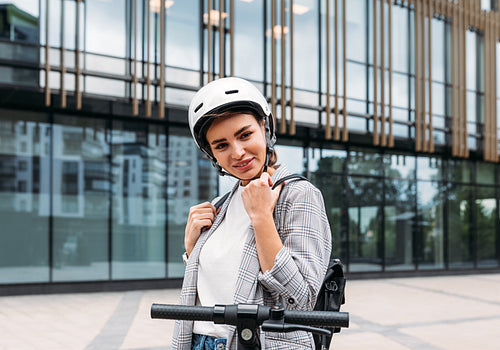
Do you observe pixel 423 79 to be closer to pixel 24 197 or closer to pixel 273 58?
pixel 273 58

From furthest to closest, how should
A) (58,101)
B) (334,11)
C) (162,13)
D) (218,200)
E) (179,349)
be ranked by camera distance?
(334,11) → (162,13) → (58,101) → (218,200) → (179,349)

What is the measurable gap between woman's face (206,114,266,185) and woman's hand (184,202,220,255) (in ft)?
0.76

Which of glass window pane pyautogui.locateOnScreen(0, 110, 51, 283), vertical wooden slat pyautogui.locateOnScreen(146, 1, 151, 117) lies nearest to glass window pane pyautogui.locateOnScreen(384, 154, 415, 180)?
vertical wooden slat pyautogui.locateOnScreen(146, 1, 151, 117)

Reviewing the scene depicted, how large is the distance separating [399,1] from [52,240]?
1205cm

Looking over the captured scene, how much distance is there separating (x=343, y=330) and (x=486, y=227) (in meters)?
12.0

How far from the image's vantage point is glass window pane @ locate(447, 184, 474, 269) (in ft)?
53.9

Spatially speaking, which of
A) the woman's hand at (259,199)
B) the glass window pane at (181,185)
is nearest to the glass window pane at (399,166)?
the glass window pane at (181,185)

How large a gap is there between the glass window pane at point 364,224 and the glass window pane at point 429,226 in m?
1.64

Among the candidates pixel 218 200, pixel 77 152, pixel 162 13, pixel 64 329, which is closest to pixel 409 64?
pixel 162 13

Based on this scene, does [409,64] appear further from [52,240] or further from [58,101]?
[52,240]

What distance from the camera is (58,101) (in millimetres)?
10883

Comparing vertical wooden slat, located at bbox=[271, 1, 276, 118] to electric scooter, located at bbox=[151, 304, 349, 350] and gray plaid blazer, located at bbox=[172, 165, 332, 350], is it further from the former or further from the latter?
electric scooter, located at bbox=[151, 304, 349, 350]

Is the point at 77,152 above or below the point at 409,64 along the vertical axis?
below

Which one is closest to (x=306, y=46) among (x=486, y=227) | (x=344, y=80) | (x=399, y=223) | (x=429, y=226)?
(x=344, y=80)
